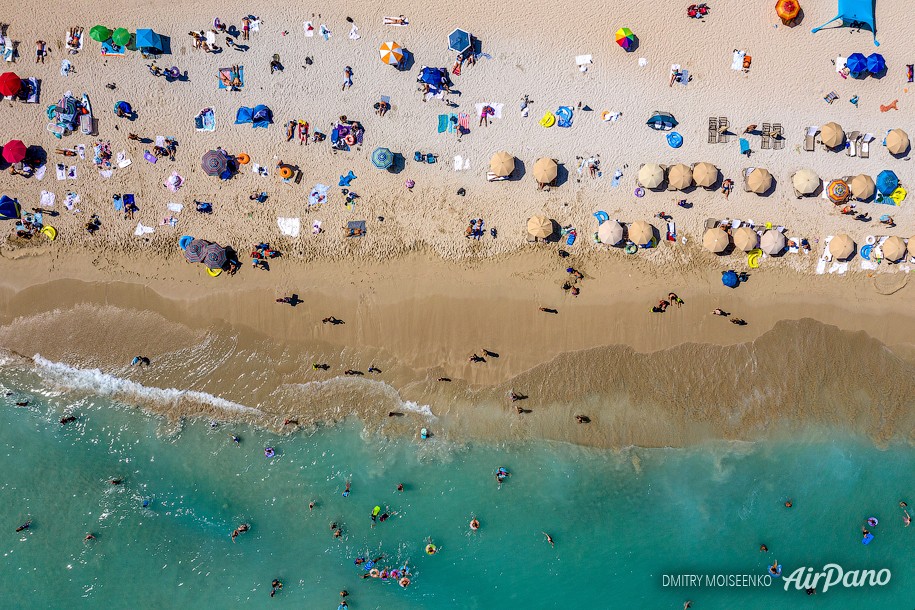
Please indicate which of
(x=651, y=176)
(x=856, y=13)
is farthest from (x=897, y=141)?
(x=651, y=176)

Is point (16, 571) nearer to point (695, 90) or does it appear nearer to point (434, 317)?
point (434, 317)

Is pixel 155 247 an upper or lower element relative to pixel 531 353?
upper

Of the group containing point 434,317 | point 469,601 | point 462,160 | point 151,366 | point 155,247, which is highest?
point 462,160

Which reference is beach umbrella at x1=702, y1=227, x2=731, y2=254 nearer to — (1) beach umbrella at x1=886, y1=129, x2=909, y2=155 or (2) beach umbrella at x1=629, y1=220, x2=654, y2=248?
(2) beach umbrella at x1=629, y1=220, x2=654, y2=248

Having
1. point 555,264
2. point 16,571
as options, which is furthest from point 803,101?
point 16,571

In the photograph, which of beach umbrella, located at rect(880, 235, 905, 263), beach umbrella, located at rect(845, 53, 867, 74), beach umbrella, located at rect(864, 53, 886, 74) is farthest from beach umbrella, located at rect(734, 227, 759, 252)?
beach umbrella, located at rect(864, 53, 886, 74)

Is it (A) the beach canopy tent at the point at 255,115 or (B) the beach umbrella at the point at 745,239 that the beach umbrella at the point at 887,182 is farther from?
(A) the beach canopy tent at the point at 255,115

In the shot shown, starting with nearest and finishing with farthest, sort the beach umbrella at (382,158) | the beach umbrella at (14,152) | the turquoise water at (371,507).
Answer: the beach umbrella at (14,152), the beach umbrella at (382,158), the turquoise water at (371,507)

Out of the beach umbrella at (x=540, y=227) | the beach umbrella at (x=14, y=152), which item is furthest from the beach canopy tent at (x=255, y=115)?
the beach umbrella at (x=540, y=227)
